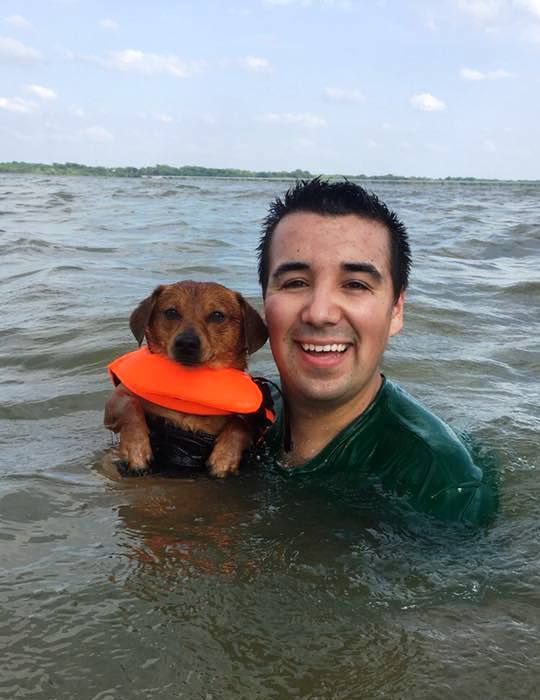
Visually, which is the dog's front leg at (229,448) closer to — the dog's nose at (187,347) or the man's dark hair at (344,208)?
the dog's nose at (187,347)

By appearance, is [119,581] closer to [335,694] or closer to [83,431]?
[335,694]

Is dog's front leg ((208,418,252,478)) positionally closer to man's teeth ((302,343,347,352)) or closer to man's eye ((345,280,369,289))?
man's teeth ((302,343,347,352))

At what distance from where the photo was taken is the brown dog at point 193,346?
3688 mm

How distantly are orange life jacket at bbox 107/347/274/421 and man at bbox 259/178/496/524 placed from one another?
28cm

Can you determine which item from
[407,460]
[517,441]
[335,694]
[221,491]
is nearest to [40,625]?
[335,694]

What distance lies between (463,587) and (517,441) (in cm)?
216

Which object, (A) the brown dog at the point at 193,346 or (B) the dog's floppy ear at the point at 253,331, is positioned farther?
(B) the dog's floppy ear at the point at 253,331

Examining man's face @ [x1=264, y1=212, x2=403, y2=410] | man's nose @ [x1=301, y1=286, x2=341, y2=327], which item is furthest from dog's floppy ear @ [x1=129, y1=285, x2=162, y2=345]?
man's nose @ [x1=301, y1=286, x2=341, y2=327]

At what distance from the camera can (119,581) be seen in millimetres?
2562

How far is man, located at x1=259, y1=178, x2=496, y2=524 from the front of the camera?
3115 millimetres

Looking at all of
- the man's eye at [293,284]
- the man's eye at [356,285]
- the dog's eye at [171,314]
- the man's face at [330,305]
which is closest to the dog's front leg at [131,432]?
the dog's eye at [171,314]

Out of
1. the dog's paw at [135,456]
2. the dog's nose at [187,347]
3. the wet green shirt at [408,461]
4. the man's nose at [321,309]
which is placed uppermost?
the man's nose at [321,309]

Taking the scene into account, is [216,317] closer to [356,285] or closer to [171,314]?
[171,314]

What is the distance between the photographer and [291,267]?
3.27 metres
